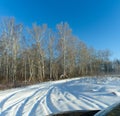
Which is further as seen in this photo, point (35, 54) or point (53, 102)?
point (35, 54)

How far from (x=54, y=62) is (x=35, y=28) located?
38.7 feet

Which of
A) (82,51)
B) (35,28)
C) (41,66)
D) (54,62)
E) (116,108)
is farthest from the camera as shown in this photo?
(82,51)

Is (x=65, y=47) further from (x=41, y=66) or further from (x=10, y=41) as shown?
(x=10, y=41)

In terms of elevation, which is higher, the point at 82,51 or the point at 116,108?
the point at 82,51

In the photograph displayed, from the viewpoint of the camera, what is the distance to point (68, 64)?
5303cm

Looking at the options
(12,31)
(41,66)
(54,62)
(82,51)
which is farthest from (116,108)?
(82,51)

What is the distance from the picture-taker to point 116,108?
7.32 feet

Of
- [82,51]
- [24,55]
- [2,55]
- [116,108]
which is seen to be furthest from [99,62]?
[116,108]

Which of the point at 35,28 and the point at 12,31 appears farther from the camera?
the point at 35,28

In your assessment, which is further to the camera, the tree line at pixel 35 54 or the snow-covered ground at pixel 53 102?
the tree line at pixel 35 54

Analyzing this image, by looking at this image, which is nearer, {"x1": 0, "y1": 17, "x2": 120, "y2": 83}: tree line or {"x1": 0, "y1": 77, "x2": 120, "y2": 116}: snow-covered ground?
{"x1": 0, "y1": 77, "x2": 120, "y2": 116}: snow-covered ground

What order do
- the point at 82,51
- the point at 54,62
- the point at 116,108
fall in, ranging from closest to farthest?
the point at 116,108, the point at 54,62, the point at 82,51

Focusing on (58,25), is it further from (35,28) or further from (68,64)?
(68,64)

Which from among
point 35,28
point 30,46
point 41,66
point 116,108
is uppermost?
point 35,28
